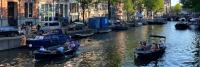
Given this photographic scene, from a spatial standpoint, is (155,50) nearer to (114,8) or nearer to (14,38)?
(14,38)

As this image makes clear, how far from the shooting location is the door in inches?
3558

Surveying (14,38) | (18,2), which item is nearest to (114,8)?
(18,2)

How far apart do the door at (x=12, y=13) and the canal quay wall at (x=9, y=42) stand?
22160mm

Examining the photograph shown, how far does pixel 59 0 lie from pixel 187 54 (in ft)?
163

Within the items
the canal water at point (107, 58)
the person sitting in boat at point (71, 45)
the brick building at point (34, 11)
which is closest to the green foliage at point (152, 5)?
the brick building at point (34, 11)

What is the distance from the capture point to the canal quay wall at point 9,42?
65.5 m

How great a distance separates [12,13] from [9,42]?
82.1 ft

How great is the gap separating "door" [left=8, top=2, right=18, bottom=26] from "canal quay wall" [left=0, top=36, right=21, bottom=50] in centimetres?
2216

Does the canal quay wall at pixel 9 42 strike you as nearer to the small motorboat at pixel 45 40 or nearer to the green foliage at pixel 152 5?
the small motorboat at pixel 45 40

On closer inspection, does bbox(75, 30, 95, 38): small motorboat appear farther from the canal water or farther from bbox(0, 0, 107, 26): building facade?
the canal water

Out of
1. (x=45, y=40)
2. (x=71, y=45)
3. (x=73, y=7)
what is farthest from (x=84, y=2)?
(x=71, y=45)

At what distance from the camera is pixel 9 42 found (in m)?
67.1

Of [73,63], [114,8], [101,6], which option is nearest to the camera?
[73,63]

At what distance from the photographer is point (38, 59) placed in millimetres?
58312
